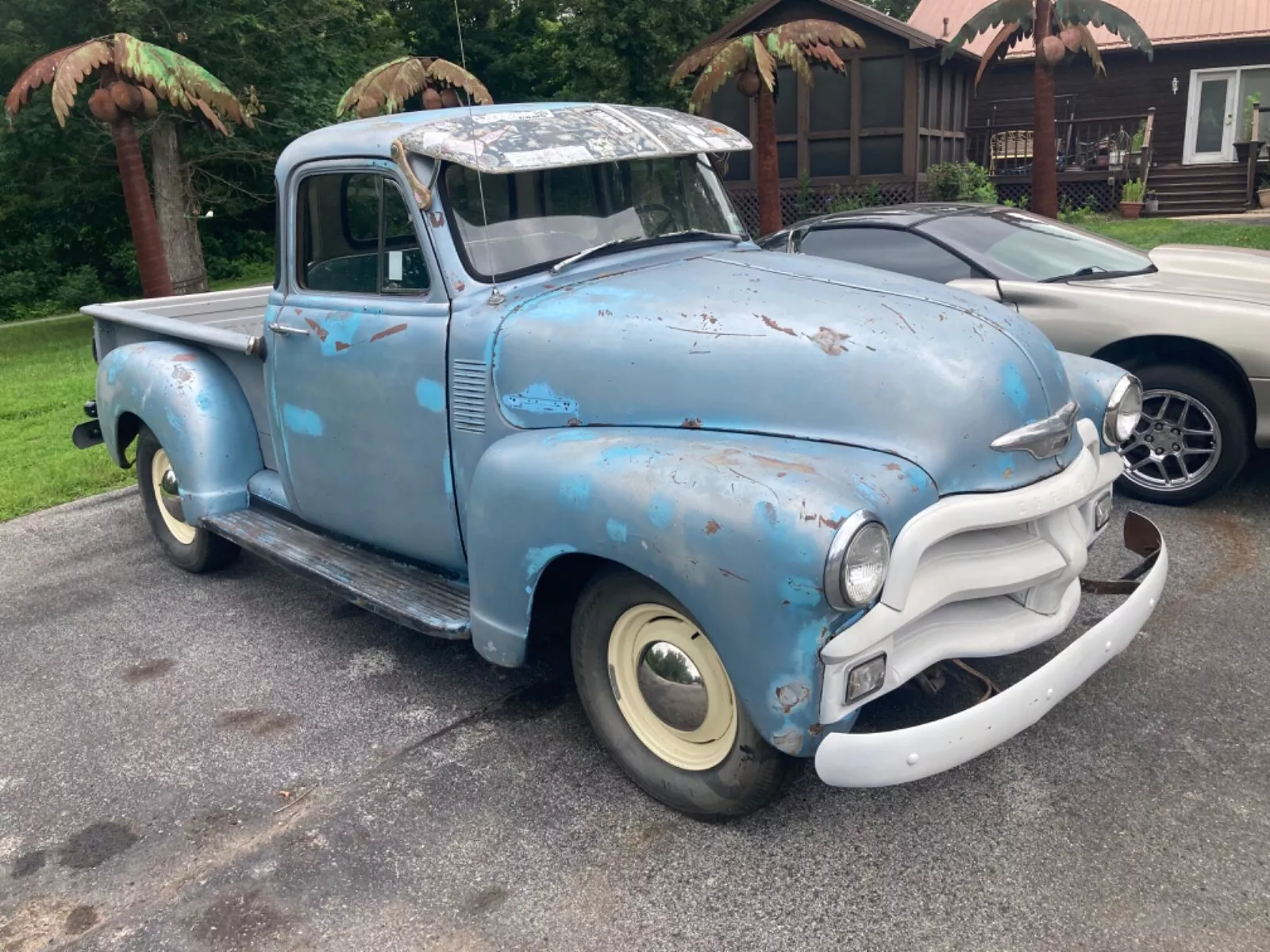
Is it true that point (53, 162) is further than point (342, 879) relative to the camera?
Yes

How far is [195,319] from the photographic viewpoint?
5.73 metres

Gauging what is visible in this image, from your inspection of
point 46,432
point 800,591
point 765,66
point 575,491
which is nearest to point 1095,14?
point 765,66

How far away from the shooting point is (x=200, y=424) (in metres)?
4.79

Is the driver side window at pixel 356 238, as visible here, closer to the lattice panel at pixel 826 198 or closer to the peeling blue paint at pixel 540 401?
the peeling blue paint at pixel 540 401

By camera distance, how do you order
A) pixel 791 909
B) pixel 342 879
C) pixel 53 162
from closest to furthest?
pixel 791 909
pixel 342 879
pixel 53 162

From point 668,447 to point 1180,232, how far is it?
14868mm

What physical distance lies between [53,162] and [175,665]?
15523 mm

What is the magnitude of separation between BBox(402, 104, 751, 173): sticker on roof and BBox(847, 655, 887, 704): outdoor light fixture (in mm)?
1963

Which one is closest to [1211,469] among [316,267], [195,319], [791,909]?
[791,909]

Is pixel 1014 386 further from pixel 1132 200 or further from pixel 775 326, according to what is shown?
pixel 1132 200

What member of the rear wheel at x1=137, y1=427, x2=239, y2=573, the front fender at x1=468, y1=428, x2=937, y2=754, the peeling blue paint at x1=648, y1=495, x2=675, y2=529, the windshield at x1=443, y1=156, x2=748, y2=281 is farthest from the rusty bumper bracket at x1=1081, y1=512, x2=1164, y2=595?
the rear wheel at x1=137, y1=427, x2=239, y2=573

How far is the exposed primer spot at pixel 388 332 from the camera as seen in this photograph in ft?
12.4

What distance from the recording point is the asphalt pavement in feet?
8.87

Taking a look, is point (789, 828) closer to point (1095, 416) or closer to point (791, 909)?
point (791, 909)
